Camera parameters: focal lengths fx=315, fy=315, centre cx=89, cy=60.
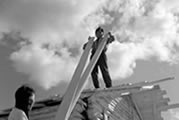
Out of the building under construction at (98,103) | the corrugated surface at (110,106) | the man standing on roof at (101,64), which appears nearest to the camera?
the building under construction at (98,103)

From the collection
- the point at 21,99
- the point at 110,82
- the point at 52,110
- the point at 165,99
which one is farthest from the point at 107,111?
the point at 21,99

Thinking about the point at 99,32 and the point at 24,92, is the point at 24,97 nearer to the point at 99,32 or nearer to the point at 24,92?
the point at 24,92

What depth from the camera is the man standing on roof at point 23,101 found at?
92.7 inches

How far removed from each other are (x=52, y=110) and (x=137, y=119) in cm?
387

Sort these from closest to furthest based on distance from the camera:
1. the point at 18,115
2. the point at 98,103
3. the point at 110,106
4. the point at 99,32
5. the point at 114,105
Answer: the point at 18,115 < the point at 98,103 < the point at 99,32 < the point at 110,106 < the point at 114,105

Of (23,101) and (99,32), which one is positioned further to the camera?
(99,32)

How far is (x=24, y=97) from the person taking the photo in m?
2.38

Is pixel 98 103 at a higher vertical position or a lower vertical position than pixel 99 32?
lower

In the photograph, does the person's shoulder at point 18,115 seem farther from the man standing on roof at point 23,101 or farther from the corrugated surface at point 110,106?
the corrugated surface at point 110,106

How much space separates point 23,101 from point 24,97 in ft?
0.13

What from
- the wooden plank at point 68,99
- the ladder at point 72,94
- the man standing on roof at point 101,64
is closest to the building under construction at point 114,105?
the man standing on roof at point 101,64

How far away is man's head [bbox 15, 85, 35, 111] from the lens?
7.82 feet

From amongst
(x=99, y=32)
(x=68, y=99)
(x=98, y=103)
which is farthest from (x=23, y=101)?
(x=99, y=32)

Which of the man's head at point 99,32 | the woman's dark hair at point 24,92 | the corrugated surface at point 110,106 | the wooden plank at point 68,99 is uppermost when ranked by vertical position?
the man's head at point 99,32
